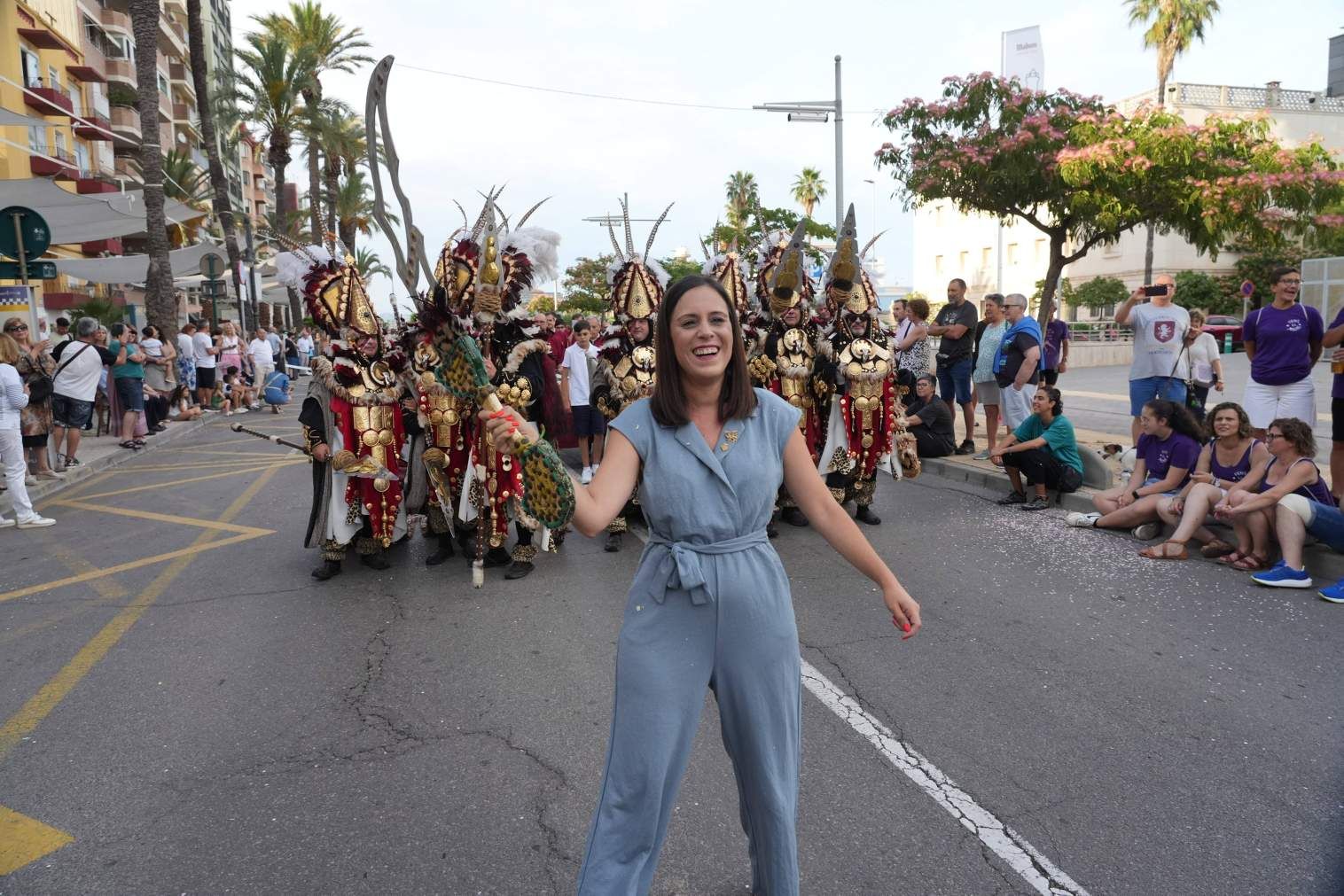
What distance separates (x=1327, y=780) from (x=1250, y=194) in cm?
1243

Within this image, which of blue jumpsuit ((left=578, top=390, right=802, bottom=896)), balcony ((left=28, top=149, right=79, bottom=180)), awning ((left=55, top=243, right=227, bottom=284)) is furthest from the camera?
balcony ((left=28, top=149, right=79, bottom=180))

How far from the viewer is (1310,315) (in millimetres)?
7129

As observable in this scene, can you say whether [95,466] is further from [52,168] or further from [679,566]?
[52,168]

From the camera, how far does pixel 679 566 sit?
2.29 meters

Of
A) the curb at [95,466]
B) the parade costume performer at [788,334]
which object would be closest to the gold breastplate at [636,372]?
the parade costume performer at [788,334]

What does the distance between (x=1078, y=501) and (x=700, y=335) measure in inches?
266

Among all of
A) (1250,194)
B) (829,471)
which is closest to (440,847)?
(829,471)

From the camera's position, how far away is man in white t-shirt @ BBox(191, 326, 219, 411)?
18375 millimetres

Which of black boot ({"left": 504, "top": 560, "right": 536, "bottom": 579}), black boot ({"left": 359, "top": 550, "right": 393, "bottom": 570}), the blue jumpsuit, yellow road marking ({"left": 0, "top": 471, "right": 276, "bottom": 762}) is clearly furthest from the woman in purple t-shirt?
yellow road marking ({"left": 0, "top": 471, "right": 276, "bottom": 762})

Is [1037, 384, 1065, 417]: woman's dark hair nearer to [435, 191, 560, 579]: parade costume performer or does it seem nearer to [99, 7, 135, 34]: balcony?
[435, 191, 560, 579]: parade costume performer

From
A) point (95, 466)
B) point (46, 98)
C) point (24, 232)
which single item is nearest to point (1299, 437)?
point (95, 466)

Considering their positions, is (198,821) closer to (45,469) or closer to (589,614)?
(589,614)

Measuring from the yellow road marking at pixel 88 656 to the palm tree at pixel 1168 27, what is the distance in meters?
39.3

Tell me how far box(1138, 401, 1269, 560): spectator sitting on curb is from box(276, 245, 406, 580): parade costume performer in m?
5.33
